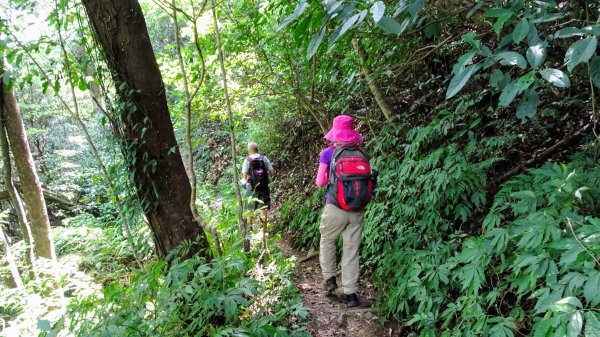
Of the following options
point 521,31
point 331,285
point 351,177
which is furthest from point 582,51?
point 331,285

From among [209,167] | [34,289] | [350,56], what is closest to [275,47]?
[350,56]

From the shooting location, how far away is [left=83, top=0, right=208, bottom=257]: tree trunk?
9.70 ft

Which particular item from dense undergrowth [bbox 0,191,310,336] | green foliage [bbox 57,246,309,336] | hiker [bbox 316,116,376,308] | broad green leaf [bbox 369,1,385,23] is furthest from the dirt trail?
broad green leaf [bbox 369,1,385,23]

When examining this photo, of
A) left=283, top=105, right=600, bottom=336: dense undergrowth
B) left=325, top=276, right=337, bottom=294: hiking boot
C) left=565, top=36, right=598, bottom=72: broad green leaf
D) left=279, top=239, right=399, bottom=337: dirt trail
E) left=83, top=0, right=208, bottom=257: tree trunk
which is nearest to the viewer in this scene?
left=565, top=36, right=598, bottom=72: broad green leaf

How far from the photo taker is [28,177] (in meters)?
5.95

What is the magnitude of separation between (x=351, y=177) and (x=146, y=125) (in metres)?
2.10

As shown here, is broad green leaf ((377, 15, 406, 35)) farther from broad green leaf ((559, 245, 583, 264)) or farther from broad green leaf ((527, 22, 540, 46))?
broad green leaf ((559, 245, 583, 264))

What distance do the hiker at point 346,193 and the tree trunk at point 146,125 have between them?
1.50 metres

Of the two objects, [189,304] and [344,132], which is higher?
[344,132]

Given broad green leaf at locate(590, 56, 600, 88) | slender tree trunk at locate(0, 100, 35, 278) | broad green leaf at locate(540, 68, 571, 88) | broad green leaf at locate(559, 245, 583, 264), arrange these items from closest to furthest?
broad green leaf at locate(540, 68, 571, 88), broad green leaf at locate(590, 56, 600, 88), broad green leaf at locate(559, 245, 583, 264), slender tree trunk at locate(0, 100, 35, 278)

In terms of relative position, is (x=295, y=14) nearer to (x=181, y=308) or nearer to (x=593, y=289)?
(x=593, y=289)

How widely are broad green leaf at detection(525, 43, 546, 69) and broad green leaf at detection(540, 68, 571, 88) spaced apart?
5cm

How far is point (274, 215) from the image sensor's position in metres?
8.39

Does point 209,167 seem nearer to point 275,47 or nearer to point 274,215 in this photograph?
point 274,215
